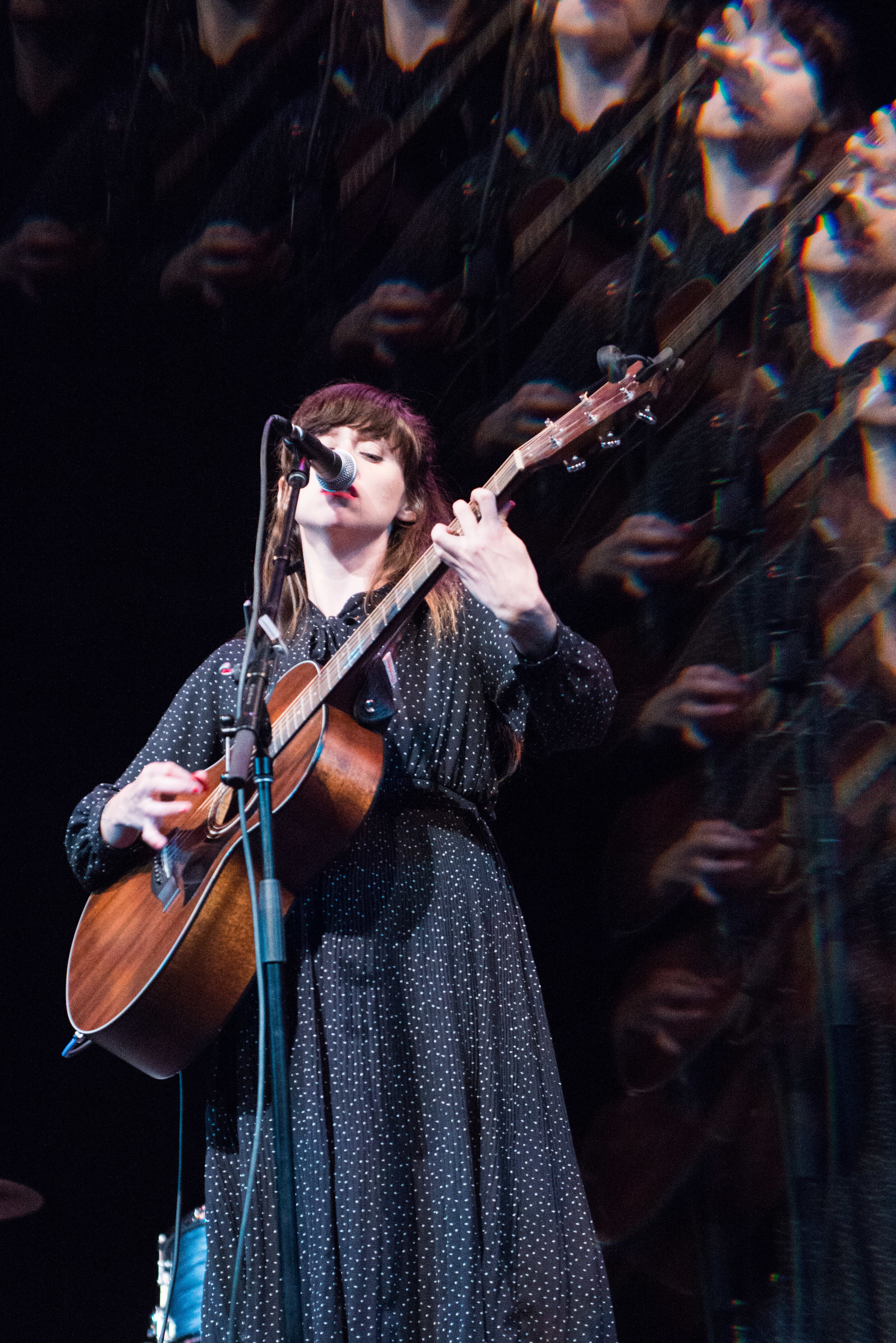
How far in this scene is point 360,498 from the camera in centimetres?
197

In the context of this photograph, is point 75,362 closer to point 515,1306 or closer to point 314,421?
point 314,421

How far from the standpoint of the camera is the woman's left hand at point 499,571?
1587mm

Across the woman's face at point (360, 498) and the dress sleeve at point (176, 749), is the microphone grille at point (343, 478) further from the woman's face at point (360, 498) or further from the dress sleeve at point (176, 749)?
the dress sleeve at point (176, 749)

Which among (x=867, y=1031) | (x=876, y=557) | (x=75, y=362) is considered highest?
(x=75, y=362)

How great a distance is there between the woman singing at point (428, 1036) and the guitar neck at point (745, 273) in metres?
1.06

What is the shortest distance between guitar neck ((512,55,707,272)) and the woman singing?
115 cm

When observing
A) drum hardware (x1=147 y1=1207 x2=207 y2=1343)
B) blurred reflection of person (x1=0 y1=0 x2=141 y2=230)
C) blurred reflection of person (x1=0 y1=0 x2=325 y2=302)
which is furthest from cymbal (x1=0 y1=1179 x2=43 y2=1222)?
blurred reflection of person (x1=0 y1=0 x2=141 y2=230)

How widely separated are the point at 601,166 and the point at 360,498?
4.17ft

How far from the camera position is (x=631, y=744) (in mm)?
2684

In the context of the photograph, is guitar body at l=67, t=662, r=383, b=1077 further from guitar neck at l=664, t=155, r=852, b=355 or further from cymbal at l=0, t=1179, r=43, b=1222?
guitar neck at l=664, t=155, r=852, b=355

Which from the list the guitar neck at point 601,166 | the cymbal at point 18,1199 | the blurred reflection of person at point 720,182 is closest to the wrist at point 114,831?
the cymbal at point 18,1199

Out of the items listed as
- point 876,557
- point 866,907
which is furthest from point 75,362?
point 866,907

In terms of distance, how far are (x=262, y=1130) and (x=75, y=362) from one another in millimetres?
2145

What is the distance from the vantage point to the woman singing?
4.72ft
